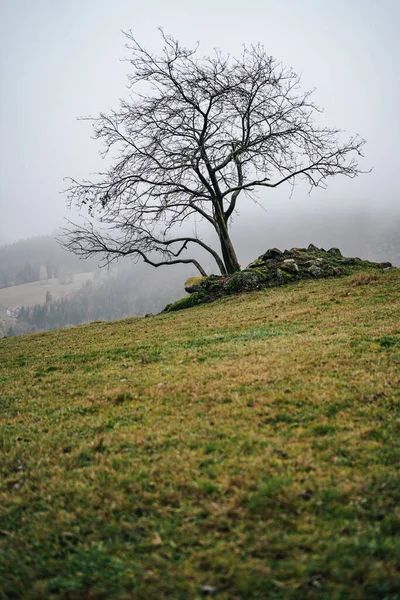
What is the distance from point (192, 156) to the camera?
21391 mm

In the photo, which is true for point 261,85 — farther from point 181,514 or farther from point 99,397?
point 181,514

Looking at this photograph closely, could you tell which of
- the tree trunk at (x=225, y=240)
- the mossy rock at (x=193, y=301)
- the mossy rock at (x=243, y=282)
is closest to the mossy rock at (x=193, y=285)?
the mossy rock at (x=193, y=301)

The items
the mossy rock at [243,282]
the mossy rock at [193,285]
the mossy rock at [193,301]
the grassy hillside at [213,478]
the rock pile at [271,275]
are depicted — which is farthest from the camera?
the mossy rock at [193,285]

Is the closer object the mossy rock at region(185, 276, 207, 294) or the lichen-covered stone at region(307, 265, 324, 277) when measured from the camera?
the lichen-covered stone at region(307, 265, 324, 277)

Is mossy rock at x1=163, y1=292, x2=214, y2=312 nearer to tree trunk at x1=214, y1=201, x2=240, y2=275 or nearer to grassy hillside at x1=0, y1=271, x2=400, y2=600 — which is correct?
tree trunk at x1=214, y1=201, x2=240, y2=275

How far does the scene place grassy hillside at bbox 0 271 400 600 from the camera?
323cm

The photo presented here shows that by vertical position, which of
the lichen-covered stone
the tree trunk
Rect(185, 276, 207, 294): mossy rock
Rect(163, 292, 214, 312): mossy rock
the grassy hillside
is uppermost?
the tree trunk

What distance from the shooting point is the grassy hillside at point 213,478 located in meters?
3.23

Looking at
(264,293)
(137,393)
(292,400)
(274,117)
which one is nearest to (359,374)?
(292,400)

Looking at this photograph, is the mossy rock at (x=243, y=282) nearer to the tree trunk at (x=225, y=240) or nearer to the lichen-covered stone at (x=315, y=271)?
the lichen-covered stone at (x=315, y=271)

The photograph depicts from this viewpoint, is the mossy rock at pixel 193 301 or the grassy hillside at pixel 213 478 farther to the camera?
the mossy rock at pixel 193 301

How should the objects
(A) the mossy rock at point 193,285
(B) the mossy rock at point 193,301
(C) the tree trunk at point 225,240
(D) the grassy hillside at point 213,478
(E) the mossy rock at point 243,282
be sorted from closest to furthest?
(D) the grassy hillside at point 213,478 < (E) the mossy rock at point 243,282 < (B) the mossy rock at point 193,301 < (A) the mossy rock at point 193,285 < (C) the tree trunk at point 225,240

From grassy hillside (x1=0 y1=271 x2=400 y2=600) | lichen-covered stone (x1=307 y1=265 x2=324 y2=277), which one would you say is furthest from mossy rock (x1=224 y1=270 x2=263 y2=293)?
grassy hillside (x1=0 y1=271 x2=400 y2=600)

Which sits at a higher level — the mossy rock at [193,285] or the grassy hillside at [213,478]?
the mossy rock at [193,285]
